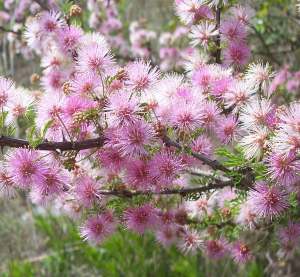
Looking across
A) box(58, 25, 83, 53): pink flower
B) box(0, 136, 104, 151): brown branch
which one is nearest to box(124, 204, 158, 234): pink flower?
box(0, 136, 104, 151): brown branch

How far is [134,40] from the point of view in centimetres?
435

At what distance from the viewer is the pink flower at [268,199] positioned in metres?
1.67

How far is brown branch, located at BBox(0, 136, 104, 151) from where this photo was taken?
1.61m

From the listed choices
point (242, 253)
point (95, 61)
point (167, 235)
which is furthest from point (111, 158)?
point (242, 253)

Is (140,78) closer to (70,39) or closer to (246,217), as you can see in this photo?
(70,39)

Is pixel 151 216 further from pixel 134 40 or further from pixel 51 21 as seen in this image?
pixel 134 40

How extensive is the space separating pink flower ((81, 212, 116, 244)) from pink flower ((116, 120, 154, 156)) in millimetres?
446

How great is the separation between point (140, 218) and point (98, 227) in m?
0.15

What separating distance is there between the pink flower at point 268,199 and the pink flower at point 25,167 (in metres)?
0.65

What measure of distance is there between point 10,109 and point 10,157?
20 centimetres

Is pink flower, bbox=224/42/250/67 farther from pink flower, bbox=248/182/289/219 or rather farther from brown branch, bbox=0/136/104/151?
brown branch, bbox=0/136/104/151

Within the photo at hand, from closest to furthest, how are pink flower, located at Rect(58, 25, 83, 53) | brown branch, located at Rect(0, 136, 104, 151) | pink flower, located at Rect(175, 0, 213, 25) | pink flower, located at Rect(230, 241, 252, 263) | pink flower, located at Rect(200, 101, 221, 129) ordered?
1. brown branch, located at Rect(0, 136, 104, 151)
2. pink flower, located at Rect(200, 101, 221, 129)
3. pink flower, located at Rect(58, 25, 83, 53)
4. pink flower, located at Rect(175, 0, 213, 25)
5. pink flower, located at Rect(230, 241, 252, 263)

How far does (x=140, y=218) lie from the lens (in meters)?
1.93

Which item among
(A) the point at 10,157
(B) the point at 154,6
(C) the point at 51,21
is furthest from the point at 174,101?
(B) the point at 154,6
